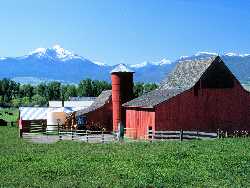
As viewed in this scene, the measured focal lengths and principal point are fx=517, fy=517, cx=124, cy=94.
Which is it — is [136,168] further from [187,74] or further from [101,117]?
[101,117]

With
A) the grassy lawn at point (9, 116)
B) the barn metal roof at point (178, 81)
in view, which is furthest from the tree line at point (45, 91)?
the barn metal roof at point (178, 81)

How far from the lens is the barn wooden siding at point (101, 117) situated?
61000mm

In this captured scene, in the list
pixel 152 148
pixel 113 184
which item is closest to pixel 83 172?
pixel 113 184

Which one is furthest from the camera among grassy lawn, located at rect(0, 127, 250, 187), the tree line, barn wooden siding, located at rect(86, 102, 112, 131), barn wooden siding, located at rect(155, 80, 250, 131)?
the tree line

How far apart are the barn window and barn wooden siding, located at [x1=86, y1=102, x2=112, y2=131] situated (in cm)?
1784

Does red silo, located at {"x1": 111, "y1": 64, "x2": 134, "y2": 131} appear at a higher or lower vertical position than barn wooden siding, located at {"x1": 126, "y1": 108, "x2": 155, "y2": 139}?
higher

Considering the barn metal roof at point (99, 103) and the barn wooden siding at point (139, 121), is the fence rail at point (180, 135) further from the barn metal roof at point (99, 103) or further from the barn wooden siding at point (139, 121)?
the barn metal roof at point (99, 103)

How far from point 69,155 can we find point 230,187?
12.3 m

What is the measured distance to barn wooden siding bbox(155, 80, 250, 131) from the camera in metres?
45.1

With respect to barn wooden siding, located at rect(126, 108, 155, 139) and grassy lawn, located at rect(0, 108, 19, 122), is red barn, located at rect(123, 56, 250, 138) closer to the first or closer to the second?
barn wooden siding, located at rect(126, 108, 155, 139)

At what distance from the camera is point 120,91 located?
5531 centimetres

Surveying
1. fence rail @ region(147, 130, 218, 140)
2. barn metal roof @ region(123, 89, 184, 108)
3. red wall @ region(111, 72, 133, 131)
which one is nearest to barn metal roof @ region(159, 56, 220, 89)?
barn metal roof @ region(123, 89, 184, 108)

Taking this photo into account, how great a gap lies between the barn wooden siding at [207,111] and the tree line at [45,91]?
124m

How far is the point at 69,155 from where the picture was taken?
28906mm
